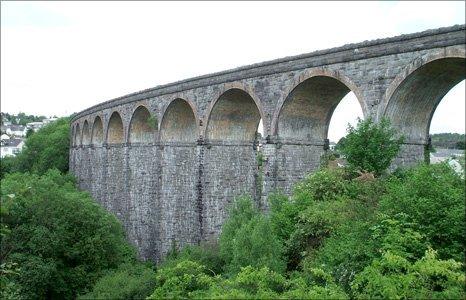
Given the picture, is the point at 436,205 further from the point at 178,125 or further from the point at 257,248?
the point at 178,125

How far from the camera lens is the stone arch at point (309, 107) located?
1589 cm

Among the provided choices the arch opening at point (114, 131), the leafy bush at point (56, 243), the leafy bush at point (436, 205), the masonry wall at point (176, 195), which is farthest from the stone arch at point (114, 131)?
the leafy bush at point (436, 205)

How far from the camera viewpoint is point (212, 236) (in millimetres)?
20781

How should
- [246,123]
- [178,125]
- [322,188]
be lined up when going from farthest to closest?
[178,125] < [246,123] < [322,188]

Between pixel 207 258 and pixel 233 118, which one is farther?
pixel 233 118

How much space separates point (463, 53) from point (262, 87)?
7575mm

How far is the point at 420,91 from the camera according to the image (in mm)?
13305

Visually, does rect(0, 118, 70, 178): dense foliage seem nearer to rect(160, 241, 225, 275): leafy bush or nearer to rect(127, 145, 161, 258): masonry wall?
rect(127, 145, 161, 258): masonry wall

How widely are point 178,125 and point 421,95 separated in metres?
13.9

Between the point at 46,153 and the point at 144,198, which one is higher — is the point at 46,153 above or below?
above

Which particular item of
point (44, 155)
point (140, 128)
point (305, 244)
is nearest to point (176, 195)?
point (140, 128)

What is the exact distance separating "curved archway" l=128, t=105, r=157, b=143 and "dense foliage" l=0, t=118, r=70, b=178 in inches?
932

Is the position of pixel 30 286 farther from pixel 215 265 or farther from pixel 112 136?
pixel 112 136

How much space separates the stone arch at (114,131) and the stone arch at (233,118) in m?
13.4
